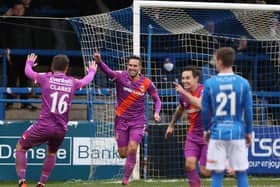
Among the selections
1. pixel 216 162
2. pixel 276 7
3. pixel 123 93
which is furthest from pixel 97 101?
pixel 216 162

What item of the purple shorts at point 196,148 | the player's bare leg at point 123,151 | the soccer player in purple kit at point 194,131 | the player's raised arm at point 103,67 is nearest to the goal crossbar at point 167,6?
the player's raised arm at point 103,67

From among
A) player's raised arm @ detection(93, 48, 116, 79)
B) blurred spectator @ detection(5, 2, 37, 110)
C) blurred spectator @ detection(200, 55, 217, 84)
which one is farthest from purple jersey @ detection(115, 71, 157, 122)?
blurred spectator @ detection(5, 2, 37, 110)

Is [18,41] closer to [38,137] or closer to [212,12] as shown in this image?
[212,12]

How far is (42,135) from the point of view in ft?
40.5

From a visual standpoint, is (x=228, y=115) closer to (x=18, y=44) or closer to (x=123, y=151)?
(x=123, y=151)

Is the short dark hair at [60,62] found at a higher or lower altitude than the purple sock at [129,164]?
higher

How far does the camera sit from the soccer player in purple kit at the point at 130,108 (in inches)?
551

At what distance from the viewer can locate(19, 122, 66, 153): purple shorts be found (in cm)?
1230

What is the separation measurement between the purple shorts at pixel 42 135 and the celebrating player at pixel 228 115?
3115 mm

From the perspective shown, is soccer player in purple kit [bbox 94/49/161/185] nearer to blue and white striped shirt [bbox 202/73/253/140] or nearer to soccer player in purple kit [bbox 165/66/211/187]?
soccer player in purple kit [bbox 165/66/211/187]

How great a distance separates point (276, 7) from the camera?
16.2 meters

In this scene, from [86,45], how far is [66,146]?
78.7 inches

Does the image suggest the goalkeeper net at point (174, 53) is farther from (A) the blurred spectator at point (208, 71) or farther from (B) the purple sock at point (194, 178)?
(B) the purple sock at point (194, 178)

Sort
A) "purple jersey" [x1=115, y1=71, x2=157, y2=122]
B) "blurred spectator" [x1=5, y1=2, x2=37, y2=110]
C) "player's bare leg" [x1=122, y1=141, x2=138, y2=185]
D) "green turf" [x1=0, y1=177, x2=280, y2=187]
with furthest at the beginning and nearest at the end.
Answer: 1. "blurred spectator" [x1=5, y1=2, x2=37, y2=110]
2. "green turf" [x1=0, y1=177, x2=280, y2=187]
3. "purple jersey" [x1=115, y1=71, x2=157, y2=122]
4. "player's bare leg" [x1=122, y1=141, x2=138, y2=185]
